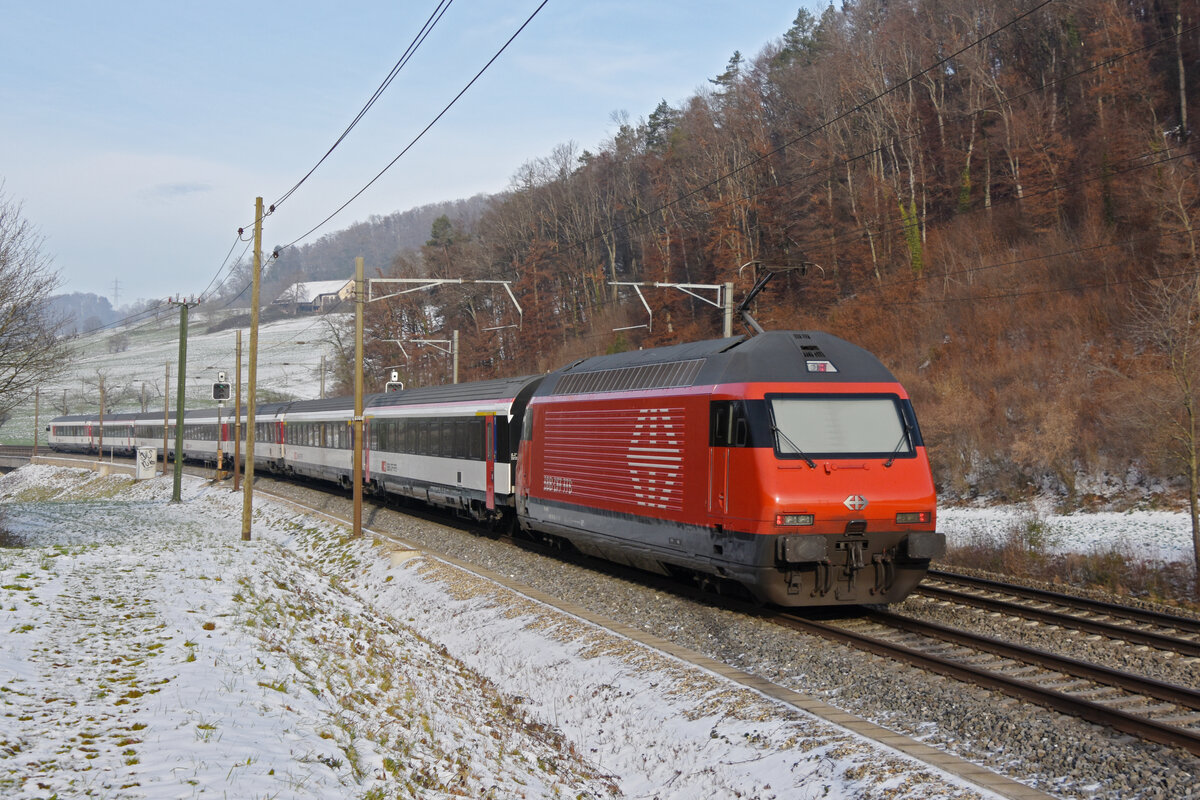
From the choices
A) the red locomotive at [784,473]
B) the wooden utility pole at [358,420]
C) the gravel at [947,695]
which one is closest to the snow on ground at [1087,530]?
the red locomotive at [784,473]

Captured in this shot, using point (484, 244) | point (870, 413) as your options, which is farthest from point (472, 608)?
point (484, 244)

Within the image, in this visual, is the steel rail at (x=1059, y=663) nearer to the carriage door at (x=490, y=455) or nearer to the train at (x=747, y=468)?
the train at (x=747, y=468)

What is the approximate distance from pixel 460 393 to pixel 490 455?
3.28 metres

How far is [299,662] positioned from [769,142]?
5150 cm

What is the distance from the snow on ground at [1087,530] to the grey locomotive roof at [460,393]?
987 cm

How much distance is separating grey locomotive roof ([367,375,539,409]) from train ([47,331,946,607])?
295cm

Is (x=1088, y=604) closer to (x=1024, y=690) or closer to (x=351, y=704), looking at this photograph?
(x=1024, y=690)

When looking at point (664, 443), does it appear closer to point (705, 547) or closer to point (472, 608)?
point (705, 547)

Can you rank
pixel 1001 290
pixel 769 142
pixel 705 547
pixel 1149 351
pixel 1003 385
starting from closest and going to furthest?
1. pixel 705 547
2. pixel 1149 351
3. pixel 1003 385
4. pixel 1001 290
5. pixel 769 142

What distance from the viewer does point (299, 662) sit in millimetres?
10016

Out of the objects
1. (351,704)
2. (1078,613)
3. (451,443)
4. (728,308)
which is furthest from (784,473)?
(451,443)

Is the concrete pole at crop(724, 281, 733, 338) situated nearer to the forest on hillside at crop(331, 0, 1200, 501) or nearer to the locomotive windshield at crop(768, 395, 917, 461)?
the forest on hillside at crop(331, 0, 1200, 501)

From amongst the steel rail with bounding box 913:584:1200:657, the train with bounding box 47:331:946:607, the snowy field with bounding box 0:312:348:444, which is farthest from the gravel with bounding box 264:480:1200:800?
the snowy field with bounding box 0:312:348:444

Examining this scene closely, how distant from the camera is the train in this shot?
1090 cm
